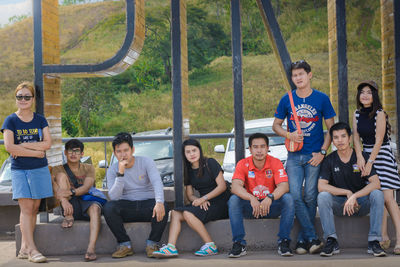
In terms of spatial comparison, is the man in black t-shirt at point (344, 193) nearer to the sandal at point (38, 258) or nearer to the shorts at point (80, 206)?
the shorts at point (80, 206)

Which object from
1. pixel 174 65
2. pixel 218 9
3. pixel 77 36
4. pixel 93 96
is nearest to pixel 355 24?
pixel 218 9

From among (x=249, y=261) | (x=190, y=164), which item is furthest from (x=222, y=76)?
(x=249, y=261)

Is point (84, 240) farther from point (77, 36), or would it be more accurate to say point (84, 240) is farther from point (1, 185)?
point (77, 36)

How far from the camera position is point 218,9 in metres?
45.1

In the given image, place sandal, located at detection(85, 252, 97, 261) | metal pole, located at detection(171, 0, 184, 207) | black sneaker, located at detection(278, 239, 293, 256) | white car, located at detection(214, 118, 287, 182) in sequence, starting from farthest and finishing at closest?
white car, located at detection(214, 118, 287, 182), metal pole, located at detection(171, 0, 184, 207), sandal, located at detection(85, 252, 97, 261), black sneaker, located at detection(278, 239, 293, 256)

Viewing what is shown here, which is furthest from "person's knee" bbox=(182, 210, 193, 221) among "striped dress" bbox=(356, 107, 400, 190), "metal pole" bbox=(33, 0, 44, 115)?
Answer: "metal pole" bbox=(33, 0, 44, 115)

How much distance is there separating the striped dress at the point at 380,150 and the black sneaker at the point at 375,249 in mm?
597

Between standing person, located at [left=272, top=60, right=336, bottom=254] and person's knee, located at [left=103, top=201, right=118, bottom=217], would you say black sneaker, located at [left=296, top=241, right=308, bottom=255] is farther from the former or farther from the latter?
person's knee, located at [left=103, top=201, right=118, bottom=217]

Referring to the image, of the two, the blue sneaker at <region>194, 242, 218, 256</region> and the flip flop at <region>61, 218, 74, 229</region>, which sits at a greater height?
the flip flop at <region>61, 218, 74, 229</region>

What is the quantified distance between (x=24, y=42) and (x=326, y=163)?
5590 cm

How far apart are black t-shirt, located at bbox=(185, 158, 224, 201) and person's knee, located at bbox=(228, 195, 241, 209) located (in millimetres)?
272

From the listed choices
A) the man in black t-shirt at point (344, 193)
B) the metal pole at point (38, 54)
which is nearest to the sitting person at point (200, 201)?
the man in black t-shirt at point (344, 193)

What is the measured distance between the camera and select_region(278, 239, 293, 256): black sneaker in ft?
15.4

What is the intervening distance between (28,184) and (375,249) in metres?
3.41
